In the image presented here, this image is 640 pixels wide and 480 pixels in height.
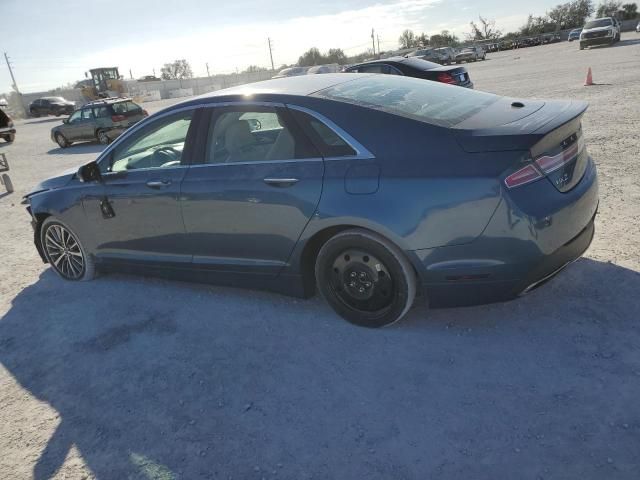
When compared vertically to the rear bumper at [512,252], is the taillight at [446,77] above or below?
above

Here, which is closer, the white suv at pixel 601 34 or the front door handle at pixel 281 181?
the front door handle at pixel 281 181

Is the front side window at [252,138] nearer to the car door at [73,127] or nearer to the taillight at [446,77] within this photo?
the taillight at [446,77]

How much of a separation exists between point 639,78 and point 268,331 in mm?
15117

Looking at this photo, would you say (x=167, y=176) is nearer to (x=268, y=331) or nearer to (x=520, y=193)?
(x=268, y=331)

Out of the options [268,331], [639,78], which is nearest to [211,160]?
[268,331]

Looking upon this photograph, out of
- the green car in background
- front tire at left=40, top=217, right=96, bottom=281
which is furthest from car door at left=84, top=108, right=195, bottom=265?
the green car in background

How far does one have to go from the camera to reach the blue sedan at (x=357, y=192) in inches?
114

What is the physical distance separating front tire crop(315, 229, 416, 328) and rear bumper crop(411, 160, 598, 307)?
0.17m

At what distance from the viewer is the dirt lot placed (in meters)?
2.42

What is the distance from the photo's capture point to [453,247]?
299 cm

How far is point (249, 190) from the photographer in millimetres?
3621

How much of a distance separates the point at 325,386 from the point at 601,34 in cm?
3892

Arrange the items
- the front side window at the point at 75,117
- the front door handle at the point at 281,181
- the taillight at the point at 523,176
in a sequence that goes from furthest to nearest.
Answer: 1. the front side window at the point at 75,117
2. the front door handle at the point at 281,181
3. the taillight at the point at 523,176

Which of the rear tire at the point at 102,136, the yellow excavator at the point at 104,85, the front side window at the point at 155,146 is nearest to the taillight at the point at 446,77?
the front side window at the point at 155,146
